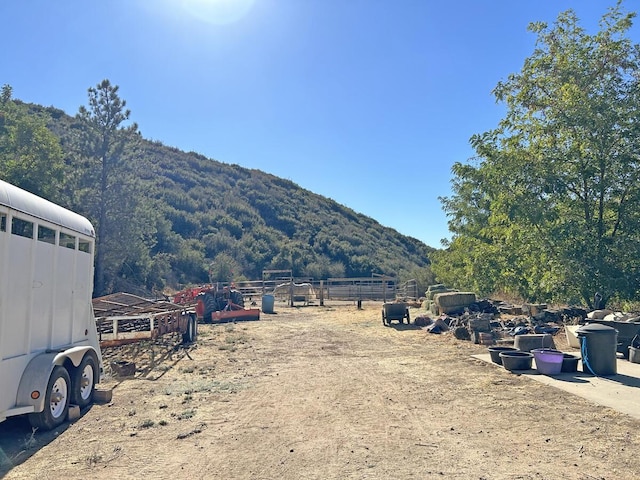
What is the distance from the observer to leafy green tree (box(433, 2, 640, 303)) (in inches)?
491

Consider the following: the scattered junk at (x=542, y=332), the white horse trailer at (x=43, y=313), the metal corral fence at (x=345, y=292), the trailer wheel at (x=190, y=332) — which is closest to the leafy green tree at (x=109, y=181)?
the metal corral fence at (x=345, y=292)

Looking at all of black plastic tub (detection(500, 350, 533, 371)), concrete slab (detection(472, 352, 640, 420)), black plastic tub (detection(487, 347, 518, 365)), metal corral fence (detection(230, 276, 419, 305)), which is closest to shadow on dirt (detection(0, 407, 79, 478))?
concrete slab (detection(472, 352, 640, 420))

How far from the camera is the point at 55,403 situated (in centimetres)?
619

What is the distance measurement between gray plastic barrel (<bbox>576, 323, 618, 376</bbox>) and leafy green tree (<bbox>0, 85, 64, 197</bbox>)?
72.3 feet

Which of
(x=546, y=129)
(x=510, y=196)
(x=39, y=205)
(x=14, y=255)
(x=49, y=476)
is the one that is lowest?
(x=49, y=476)

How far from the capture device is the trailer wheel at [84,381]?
679 cm

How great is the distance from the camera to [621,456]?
493 centimetres

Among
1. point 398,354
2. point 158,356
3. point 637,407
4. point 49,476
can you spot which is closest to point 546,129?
point 398,354

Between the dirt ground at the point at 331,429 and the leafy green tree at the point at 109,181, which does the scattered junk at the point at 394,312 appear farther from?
the leafy green tree at the point at 109,181

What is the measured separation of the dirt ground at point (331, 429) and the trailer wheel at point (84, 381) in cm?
21

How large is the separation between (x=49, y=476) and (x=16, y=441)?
1.33m

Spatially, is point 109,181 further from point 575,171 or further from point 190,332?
point 575,171

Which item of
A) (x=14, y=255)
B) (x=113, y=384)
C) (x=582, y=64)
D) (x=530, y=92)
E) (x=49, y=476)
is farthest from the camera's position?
Result: (x=530, y=92)

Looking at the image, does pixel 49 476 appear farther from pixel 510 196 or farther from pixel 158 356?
pixel 510 196
